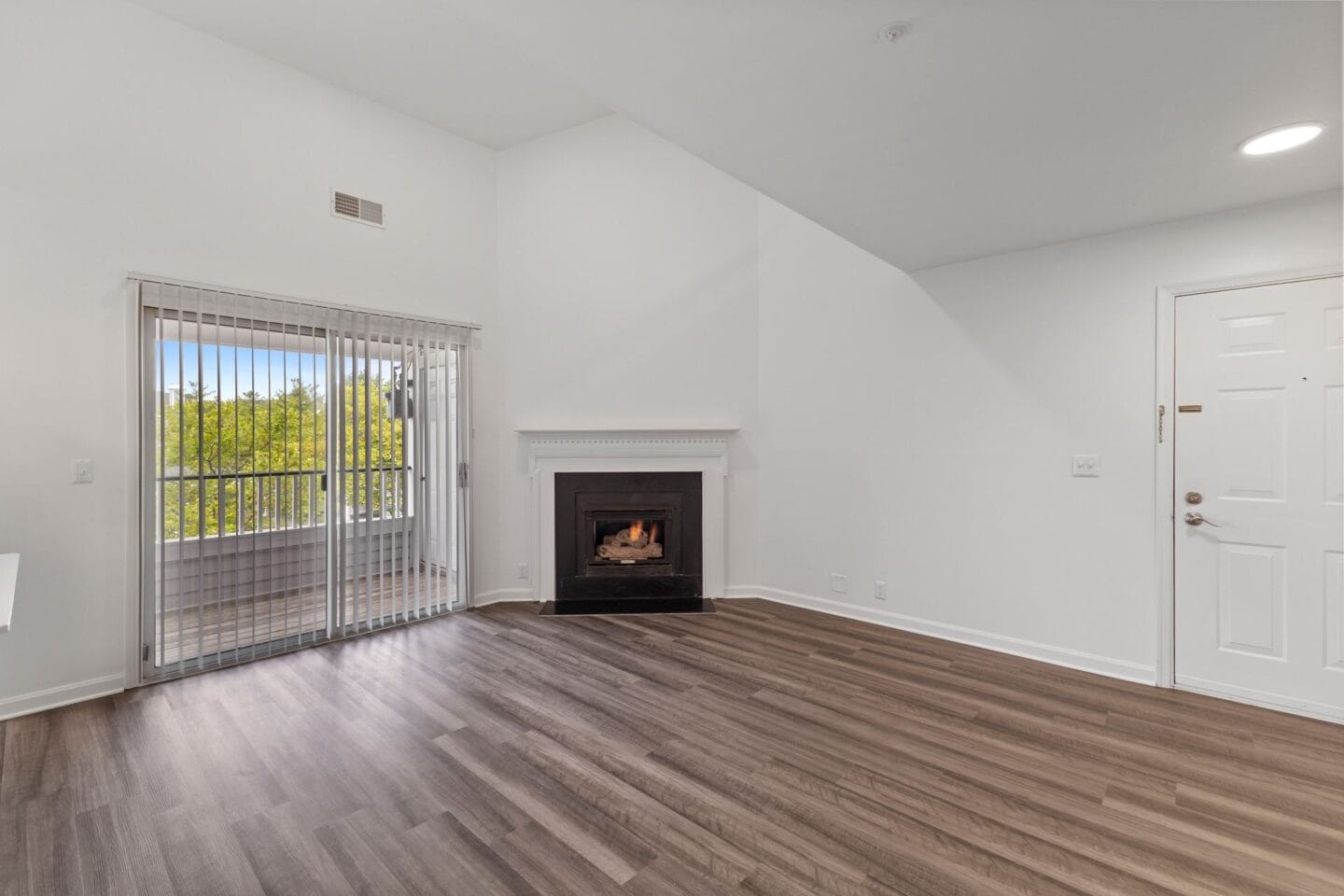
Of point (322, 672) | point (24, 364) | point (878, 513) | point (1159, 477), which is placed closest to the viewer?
point (24, 364)

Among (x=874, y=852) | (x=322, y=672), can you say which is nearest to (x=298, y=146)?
(x=322, y=672)

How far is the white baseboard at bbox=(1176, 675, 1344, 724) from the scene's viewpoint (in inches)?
105

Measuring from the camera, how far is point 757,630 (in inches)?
153

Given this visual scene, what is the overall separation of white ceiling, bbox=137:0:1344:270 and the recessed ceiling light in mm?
52

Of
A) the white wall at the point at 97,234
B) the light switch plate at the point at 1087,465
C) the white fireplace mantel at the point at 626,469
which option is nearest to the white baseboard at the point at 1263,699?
the light switch plate at the point at 1087,465

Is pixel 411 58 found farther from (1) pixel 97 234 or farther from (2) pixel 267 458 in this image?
(2) pixel 267 458

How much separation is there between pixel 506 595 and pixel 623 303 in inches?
100

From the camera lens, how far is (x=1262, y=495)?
2.81 m

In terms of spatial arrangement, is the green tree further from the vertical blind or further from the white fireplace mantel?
the white fireplace mantel

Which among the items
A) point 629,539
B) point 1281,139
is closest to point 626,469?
point 629,539

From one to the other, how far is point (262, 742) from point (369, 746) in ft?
Answer: 1.62

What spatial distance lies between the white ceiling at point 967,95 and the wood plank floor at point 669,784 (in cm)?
237

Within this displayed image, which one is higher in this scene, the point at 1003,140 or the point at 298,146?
the point at 298,146

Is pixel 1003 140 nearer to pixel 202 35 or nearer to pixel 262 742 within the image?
pixel 262 742
